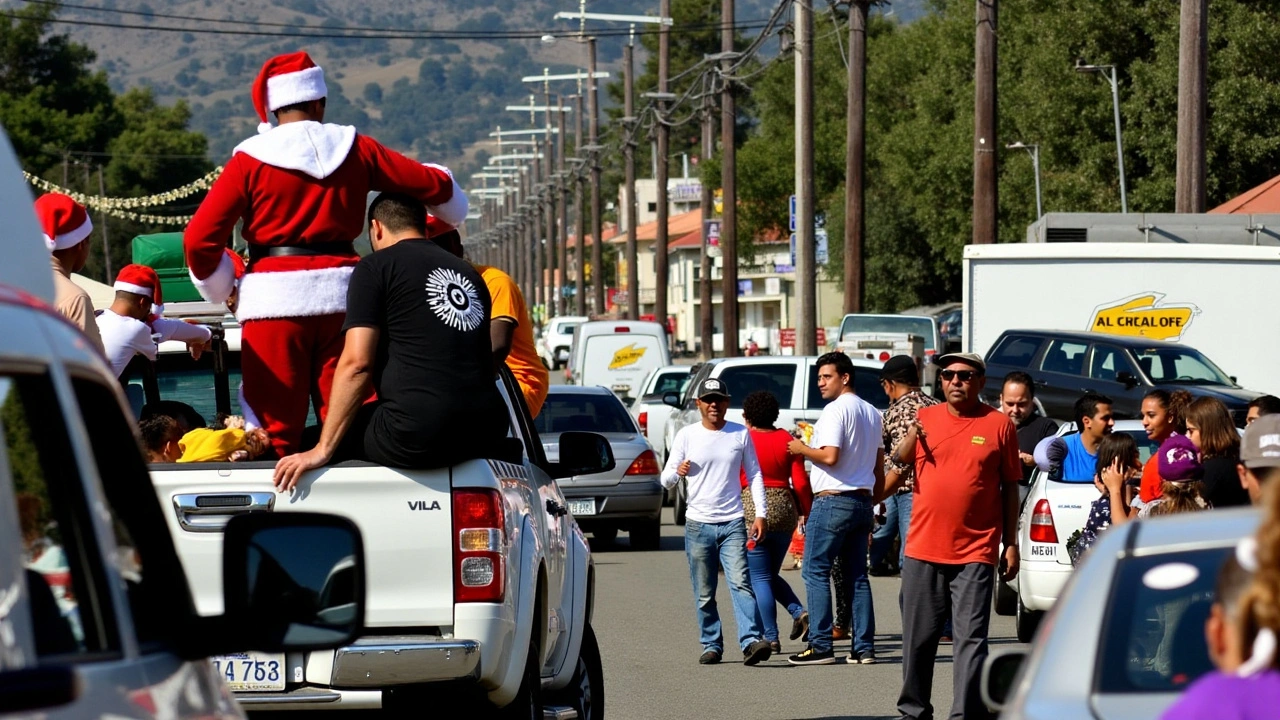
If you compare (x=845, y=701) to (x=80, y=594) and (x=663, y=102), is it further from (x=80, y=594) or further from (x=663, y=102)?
(x=663, y=102)

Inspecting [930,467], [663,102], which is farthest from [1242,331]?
[663,102]

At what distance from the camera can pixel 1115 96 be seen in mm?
45062

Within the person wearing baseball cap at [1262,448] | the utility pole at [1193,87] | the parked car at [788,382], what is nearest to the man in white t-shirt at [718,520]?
the person wearing baseball cap at [1262,448]

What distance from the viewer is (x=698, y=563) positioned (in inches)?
495

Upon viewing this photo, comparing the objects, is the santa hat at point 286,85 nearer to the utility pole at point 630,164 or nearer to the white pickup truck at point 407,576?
the white pickup truck at point 407,576

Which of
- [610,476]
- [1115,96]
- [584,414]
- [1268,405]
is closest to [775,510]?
[1268,405]

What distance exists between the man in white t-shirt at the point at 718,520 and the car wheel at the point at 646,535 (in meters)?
7.54

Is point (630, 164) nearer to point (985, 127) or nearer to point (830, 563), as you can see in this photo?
point (985, 127)

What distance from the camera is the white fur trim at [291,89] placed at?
755 centimetres

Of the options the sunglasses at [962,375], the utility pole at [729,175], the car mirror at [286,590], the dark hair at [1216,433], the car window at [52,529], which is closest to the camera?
the car window at [52,529]

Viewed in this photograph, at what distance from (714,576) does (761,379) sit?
9083 mm

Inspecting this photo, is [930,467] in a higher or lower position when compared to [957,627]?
higher

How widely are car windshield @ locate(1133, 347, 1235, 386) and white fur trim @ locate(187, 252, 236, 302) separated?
57.6 feet

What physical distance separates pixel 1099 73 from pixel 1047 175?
460cm
